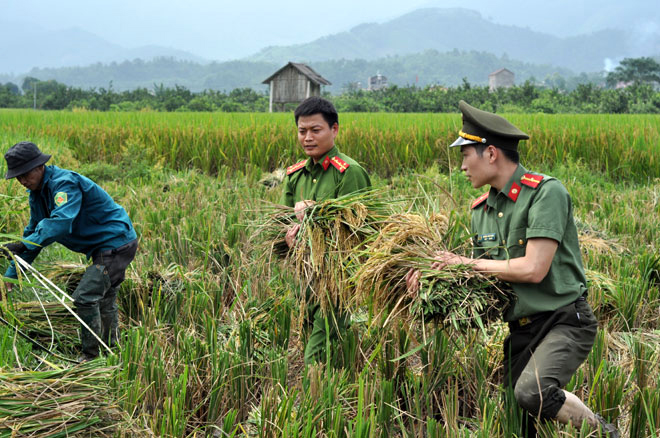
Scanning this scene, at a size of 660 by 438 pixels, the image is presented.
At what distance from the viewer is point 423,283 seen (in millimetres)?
2357

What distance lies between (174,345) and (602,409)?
233 centimetres

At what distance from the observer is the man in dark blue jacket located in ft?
11.1

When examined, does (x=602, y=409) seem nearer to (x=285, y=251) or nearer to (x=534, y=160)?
(x=285, y=251)

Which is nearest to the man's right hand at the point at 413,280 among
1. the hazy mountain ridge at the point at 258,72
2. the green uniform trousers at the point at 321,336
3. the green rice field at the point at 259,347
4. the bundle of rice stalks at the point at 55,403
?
the green rice field at the point at 259,347

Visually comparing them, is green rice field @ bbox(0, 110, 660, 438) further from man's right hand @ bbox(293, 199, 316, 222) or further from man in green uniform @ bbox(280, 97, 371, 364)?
man's right hand @ bbox(293, 199, 316, 222)

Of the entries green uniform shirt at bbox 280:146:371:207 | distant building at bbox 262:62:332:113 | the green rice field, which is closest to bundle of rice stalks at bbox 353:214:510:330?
the green rice field

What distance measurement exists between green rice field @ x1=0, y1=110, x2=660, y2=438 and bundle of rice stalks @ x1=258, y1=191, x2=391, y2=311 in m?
0.18

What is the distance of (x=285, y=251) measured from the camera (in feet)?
10.7

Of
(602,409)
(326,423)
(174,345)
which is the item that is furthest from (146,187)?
(602,409)

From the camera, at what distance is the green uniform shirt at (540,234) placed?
231 centimetres

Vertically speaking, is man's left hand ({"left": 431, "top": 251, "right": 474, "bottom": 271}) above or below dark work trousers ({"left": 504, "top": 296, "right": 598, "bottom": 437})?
above

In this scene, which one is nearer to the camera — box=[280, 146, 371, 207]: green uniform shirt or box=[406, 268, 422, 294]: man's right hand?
box=[406, 268, 422, 294]: man's right hand

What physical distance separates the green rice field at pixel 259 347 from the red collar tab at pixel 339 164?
333 mm

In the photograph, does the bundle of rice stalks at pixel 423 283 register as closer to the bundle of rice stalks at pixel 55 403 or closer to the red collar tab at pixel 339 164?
the red collar tab at pixel 339 164
